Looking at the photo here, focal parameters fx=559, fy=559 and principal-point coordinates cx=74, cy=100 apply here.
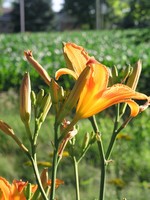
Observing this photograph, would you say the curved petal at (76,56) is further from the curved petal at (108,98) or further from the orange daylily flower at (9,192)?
the orange daylily flower at (9,192)

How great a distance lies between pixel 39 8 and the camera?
54.0 metres

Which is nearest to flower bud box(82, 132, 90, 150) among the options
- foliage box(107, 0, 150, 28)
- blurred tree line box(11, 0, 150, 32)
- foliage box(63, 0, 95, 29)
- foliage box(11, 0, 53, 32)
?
foliage box(107, 0, 150, 28)

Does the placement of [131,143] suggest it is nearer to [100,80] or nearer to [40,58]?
[100,80]

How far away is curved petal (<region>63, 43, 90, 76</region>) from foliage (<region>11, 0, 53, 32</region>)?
53.0 meters

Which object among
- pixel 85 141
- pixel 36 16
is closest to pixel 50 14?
pixel 36 16

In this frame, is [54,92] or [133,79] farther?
[133,79]

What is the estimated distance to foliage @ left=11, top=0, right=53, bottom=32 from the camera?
5378 centimetres

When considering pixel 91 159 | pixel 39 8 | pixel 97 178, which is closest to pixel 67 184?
pixel 97 178

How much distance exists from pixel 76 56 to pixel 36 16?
5346 cm

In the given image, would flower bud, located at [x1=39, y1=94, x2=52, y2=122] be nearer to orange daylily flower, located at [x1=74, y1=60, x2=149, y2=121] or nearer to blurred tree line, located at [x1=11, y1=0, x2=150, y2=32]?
orange daylily flower, located at [x1=74, y1=60, x2=149, y2=121]

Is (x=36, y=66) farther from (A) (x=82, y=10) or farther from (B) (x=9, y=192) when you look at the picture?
(A) (x=82, y=10)

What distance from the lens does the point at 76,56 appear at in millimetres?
1041

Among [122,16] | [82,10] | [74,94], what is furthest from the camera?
[122,16]

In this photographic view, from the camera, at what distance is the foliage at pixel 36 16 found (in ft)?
176
